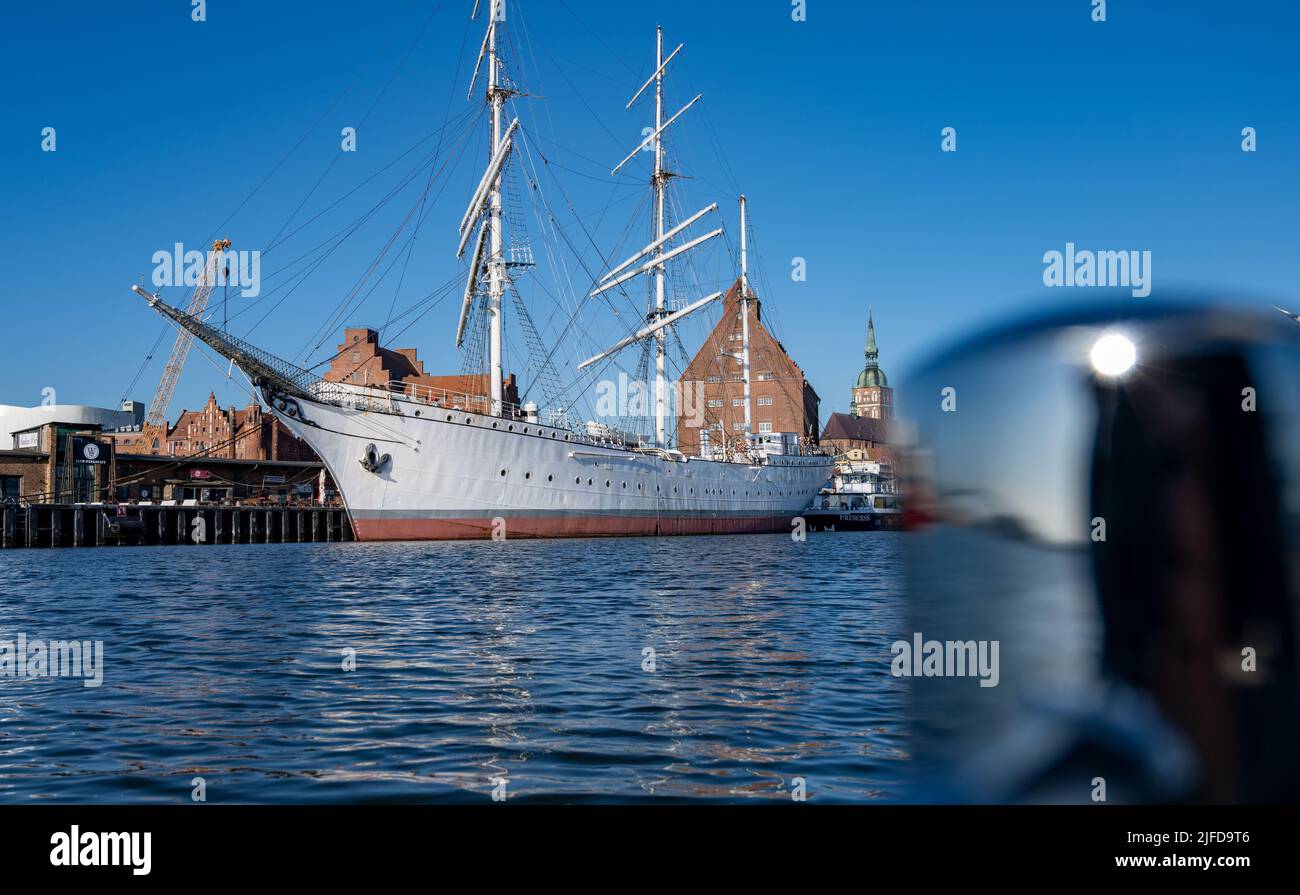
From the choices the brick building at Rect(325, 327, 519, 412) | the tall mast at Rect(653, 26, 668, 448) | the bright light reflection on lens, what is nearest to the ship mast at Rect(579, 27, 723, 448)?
the tall mast at Rect(653, 26, 668, 448)

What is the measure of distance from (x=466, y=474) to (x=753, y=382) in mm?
65115

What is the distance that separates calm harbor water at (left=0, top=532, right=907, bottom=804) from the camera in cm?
555

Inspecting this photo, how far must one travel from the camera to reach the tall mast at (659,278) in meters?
64.3

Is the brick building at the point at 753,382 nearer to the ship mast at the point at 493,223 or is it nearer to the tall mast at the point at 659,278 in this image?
the tall mast at the point at 659,278

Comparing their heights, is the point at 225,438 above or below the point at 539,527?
above

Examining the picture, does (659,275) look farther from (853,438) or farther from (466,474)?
(853,438)

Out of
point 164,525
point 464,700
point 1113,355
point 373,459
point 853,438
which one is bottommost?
point 164,525

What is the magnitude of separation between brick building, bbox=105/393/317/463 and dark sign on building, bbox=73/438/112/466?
31566 mm

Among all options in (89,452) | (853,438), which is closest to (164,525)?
(89,452)

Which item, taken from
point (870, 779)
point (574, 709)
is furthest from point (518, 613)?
point (870, 779)

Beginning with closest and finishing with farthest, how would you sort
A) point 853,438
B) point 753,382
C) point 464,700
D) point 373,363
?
point 464,700, point 373,363, point 753,382, point 853,438

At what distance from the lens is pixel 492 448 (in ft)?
156

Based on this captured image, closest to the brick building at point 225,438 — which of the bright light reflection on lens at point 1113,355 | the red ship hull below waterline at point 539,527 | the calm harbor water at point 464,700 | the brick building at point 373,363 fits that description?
the brick building at point 373,363
